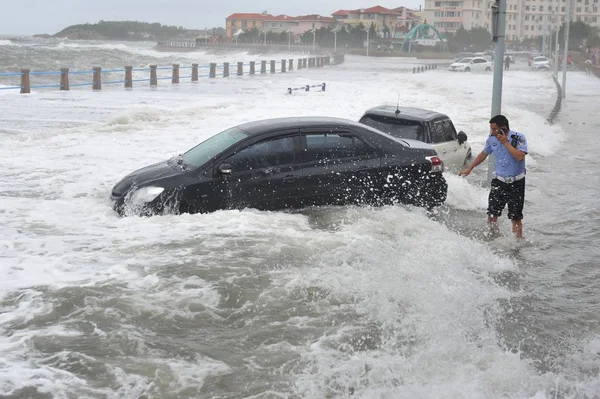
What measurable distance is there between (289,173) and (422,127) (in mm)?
3313

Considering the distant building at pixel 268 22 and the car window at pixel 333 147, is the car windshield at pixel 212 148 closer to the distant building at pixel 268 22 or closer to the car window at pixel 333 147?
the car window at pixel 333 147

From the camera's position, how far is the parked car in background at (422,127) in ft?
37.9

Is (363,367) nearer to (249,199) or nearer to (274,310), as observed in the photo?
(274,310)

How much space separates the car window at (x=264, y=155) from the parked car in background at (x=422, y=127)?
2.87 metres

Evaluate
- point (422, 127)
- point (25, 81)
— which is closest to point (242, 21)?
point (25, 81)

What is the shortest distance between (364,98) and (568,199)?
20.1 metres

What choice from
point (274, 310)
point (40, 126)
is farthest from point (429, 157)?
point (40, 126)

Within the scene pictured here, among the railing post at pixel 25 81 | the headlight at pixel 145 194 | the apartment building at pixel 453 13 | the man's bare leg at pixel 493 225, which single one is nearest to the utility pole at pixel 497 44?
the man's bare leg at pixel 493 225

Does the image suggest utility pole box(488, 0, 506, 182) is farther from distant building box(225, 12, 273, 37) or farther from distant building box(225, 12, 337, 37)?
distant building box(225, 12, 273, 37)

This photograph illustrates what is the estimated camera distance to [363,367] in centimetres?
525

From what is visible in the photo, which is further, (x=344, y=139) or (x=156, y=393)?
(x=344, y=139)

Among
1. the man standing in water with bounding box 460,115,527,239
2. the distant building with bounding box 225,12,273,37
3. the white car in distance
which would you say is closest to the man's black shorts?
the man standing in water with bounding box 460,115,527,239

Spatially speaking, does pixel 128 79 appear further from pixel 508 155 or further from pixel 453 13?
pixel 453 13

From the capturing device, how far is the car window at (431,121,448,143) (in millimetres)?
11664
